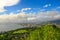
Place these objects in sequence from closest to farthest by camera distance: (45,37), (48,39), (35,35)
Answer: (48,39), (45,37), (35,35)

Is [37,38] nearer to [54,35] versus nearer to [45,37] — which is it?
[45,37]

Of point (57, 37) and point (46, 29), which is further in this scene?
point (46, 29)

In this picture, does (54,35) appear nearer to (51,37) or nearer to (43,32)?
(51,37)

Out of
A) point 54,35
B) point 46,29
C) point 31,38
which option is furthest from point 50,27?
point 31,38

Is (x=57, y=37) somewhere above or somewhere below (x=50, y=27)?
below

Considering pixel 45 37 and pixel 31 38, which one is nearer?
pixel 45 37

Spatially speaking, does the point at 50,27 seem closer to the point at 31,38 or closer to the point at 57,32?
the point at 57,32

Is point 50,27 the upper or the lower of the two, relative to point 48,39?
upper

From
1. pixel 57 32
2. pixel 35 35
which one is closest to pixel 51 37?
pixel 57 32

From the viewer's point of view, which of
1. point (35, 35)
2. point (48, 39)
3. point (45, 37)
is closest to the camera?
point (48, 39)
